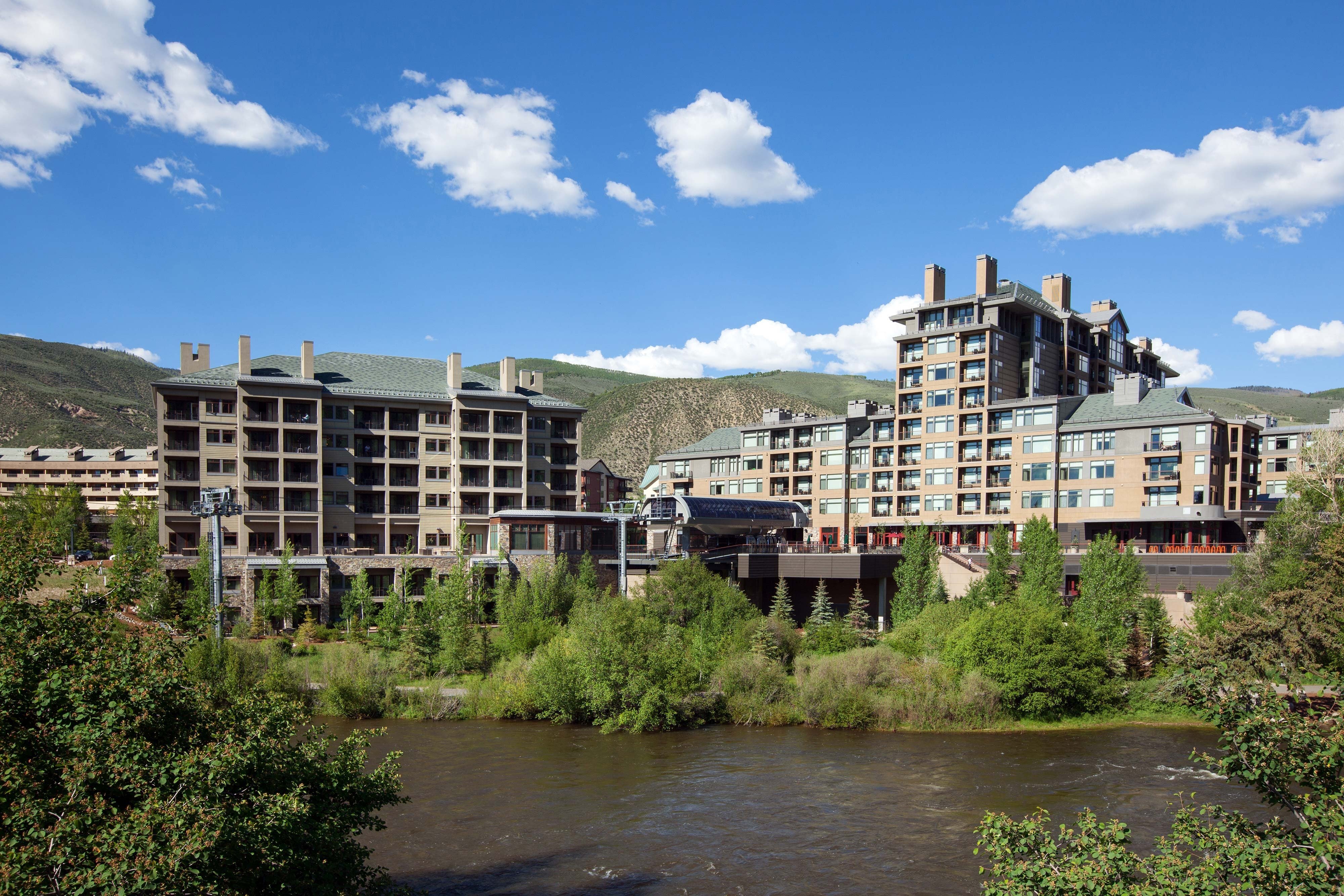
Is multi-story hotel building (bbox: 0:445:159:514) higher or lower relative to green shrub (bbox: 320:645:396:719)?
higher

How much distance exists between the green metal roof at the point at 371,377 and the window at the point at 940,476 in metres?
36.4

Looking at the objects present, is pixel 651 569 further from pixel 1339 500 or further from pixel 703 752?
pixel 1339 500

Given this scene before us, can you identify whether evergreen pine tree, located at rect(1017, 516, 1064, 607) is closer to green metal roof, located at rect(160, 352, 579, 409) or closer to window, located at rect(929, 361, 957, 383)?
window, located at rect(929, 361, 957, 383)

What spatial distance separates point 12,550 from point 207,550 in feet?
194

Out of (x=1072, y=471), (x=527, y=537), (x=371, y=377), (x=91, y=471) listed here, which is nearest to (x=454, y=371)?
(x=371, y=377)

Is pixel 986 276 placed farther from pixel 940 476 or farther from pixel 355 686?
pixel 355 686

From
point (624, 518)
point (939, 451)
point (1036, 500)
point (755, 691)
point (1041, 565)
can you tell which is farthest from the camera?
point (939, 451)

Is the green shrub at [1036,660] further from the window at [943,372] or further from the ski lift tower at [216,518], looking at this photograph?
the ski lift tower at [216,518]

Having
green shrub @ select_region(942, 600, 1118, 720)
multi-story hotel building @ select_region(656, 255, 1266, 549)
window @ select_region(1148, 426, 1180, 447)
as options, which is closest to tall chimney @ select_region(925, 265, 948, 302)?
multi-story hotel building @ select_region(656, 255, 1266, 549)

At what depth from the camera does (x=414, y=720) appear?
50.5 metres

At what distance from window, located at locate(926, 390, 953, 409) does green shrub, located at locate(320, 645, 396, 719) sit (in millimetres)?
59219

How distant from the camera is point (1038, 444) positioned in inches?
3246

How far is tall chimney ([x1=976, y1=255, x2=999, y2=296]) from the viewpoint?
292ft

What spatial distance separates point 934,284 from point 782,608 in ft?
156
